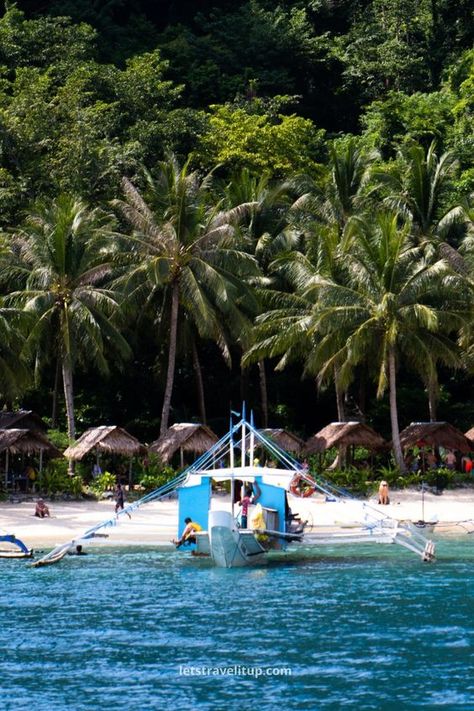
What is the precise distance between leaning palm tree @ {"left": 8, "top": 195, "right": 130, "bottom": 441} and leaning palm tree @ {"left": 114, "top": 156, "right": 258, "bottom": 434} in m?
1.34

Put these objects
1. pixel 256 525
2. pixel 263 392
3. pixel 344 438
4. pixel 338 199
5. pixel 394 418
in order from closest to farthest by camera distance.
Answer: pixel 256 525
pixel 394 418
pixel 344 438
pixel 263 392
pixel 338 199

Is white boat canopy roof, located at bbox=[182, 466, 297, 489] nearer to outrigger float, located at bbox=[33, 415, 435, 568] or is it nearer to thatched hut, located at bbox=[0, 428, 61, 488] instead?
outrigger float, located at bbox=[33, 415, 435, 568]

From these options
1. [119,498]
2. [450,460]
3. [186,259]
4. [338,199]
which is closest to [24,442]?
[119,498]

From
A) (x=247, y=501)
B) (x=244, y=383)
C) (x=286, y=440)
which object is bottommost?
(x=247, y=501)

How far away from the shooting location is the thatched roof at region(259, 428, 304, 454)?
4431cm

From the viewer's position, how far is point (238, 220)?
47.7 metres

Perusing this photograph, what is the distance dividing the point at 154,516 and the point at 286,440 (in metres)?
7.45

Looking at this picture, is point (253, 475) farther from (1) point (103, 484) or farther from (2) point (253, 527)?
(1) point (103, 484)

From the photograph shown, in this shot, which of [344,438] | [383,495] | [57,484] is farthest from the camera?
[344,438]

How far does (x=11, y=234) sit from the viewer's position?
4794cm

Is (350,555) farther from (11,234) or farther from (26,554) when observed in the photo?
(11,234)

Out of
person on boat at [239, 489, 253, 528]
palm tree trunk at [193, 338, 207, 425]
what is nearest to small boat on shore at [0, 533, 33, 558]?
person on boat at [239, 489, 253, 528]

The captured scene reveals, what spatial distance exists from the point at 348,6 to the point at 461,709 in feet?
196

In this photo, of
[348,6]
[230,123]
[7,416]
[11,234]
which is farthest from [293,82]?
[7,416]
